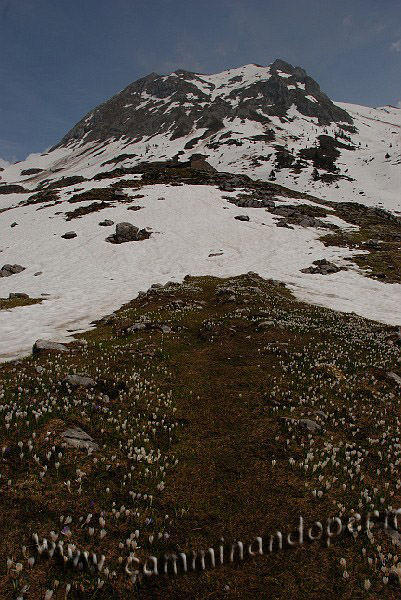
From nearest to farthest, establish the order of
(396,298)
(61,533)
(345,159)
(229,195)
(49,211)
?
(61,533) → (396,298) → (49,211) → (229,195) → (345,159)

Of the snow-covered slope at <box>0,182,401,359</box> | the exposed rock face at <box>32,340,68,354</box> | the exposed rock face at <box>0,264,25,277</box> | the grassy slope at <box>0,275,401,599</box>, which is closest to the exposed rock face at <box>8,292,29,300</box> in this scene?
the snow-covered slope at <box>0,182,401,359</box>

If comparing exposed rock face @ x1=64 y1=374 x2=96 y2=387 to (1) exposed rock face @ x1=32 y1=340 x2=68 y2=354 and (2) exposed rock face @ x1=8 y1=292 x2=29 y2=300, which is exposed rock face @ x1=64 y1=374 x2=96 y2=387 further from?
(2) exposed rock face @ x1=8 y1=292 x2=29 y2=300

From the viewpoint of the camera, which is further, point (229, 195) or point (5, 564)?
point (229, 195)

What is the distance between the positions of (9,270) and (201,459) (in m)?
38.4

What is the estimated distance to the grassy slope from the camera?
5.48 meters

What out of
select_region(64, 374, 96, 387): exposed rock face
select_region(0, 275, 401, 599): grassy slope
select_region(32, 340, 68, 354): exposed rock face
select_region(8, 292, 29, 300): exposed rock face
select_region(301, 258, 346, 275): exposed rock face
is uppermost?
select_region(301, 258, 346, 275): exposed rock face

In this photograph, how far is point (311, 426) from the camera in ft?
31.2

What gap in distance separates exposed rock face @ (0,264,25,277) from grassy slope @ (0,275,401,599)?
2842 centimetres

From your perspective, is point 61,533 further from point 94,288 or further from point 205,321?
point 94,288

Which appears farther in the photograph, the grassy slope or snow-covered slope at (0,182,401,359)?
snow-covered slope at (0,182,401,359)

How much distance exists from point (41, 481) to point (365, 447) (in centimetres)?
756

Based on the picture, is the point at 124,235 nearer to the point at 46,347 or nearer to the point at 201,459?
the point at 46,347

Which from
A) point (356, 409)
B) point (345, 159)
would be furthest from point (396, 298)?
point (345, 159)

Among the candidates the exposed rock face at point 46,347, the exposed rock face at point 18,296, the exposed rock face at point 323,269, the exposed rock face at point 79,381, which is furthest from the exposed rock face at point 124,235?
the exposed rock face at point 79,381
